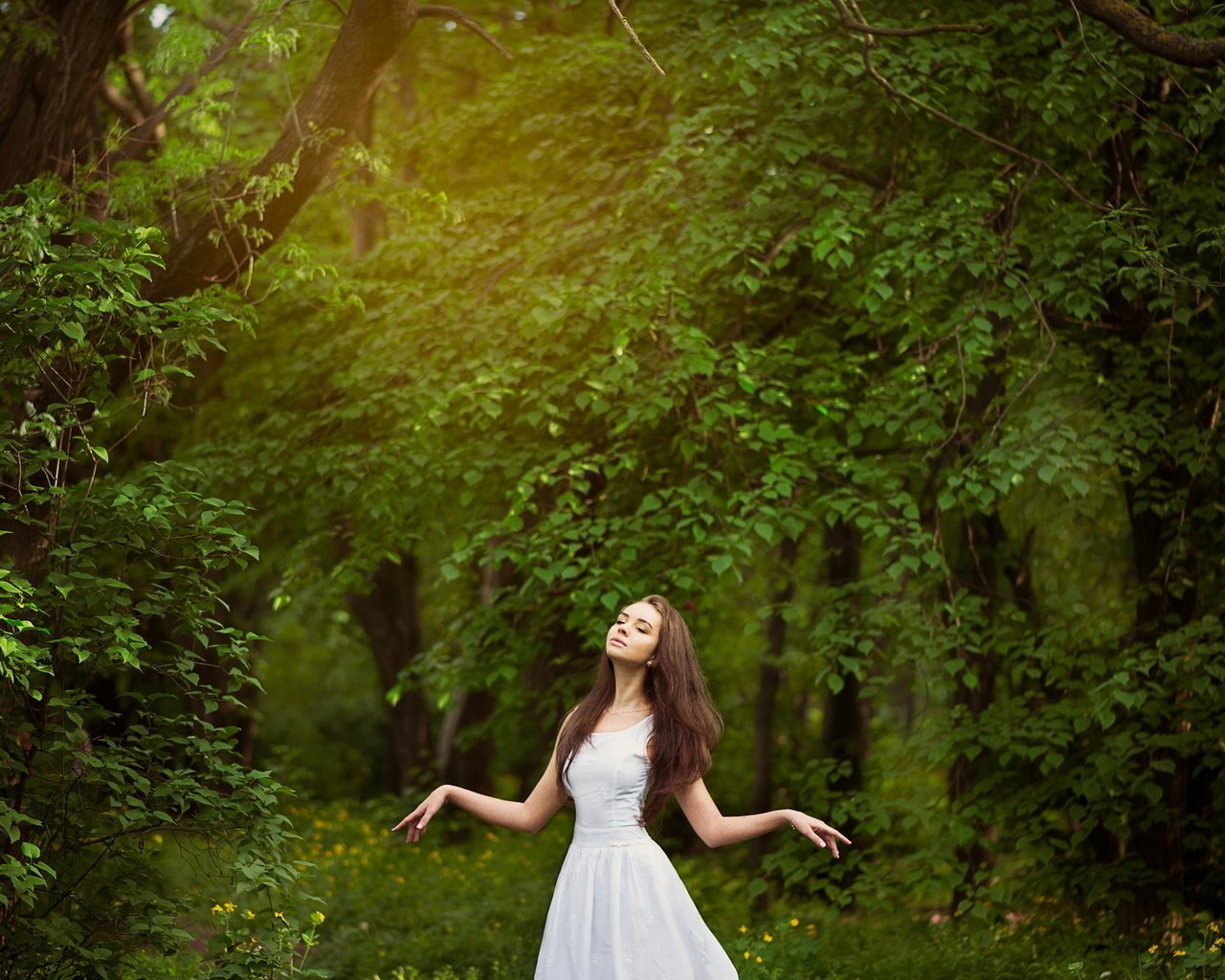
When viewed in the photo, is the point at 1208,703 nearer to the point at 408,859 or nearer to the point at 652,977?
the point at 652,977

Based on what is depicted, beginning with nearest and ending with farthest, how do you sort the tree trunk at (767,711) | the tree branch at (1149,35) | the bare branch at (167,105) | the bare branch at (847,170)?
the tree branch at (1149,35), the bare branch at (167,105), the bare branch at (847,170), the tree trunk at (767,711)

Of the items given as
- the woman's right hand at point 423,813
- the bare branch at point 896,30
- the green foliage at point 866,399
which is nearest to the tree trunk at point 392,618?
the green foliage at point 866,399

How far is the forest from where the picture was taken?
5219mm

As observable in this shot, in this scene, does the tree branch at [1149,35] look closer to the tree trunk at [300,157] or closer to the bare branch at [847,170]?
the bare branch at [847,170]

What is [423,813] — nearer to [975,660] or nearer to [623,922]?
[623,922]

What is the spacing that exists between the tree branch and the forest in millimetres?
17

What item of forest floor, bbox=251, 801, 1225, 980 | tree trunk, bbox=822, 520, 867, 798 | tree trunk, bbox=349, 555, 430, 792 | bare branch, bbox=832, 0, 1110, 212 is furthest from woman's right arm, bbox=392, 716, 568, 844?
tree trunk, bbox=349, 555, 430, 792

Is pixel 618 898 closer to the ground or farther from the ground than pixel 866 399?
farther from the ground

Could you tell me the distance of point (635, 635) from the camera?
14.6 ft

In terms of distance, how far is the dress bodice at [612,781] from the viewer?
14.1ft

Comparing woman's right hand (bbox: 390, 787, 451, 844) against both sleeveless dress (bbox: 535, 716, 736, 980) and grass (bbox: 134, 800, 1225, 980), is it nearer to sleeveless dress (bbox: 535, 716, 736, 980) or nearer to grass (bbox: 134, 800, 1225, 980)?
sleeveless dress (bbox: 535, 716, 736, 980)

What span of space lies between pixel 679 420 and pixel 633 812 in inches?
150

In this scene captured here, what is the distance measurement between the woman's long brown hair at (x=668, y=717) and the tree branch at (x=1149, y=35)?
381 cm

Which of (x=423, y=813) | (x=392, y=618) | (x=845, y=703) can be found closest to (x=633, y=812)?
(x=423, y=813)
